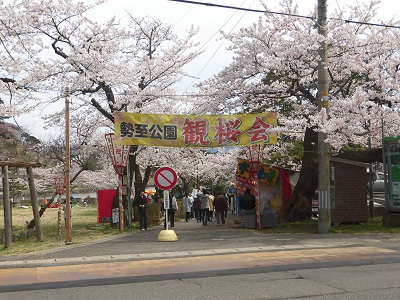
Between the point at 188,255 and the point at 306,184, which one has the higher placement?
the point at 306,184

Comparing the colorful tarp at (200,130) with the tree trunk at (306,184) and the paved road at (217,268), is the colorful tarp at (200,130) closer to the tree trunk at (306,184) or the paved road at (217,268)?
the tree trunk at (306,184)

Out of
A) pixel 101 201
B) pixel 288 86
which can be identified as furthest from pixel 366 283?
pixel 101 201

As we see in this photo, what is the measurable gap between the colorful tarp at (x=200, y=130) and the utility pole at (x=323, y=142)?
256 centimetres

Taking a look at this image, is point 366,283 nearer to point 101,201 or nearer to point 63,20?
point 63,20

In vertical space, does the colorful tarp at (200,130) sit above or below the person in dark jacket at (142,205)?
above

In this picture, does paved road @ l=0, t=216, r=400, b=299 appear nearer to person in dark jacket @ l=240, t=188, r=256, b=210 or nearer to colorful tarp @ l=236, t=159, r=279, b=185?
person in dark jacket @ l=240, t=188, r=256, b=210

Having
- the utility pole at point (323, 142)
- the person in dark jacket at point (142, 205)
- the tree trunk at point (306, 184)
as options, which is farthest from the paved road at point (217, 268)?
the tree trunk at point (306, 184)

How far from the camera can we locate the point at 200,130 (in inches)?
776

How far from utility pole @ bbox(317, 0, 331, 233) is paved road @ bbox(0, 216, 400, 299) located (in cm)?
109

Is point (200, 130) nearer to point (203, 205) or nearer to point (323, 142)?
point (323, 142)

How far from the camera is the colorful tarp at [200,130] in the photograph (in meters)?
19.6

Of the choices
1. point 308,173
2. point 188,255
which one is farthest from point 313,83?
point 188,255

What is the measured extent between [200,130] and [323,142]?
4.83 m

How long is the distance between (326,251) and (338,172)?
21.9 ft
